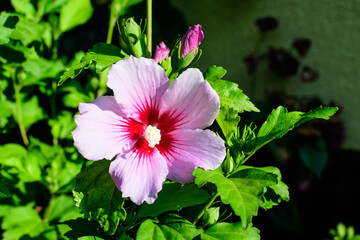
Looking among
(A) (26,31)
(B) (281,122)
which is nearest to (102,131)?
(B) (281,122)

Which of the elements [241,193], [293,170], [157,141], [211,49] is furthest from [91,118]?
[211,49]

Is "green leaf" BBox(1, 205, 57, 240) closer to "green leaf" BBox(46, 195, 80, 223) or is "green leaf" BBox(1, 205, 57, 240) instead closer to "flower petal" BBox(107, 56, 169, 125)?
"green leaf" BBox(46, 195, 80, 223)

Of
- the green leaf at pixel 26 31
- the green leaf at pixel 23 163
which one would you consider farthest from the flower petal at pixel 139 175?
the green leaf at pixel 23 163

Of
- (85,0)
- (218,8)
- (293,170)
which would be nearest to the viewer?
(85,0)

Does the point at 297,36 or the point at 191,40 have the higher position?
the point at 191,40

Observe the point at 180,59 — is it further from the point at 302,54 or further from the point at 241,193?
the point at 302,54

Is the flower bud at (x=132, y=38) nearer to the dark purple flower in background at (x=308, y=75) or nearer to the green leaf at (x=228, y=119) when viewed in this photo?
the green leaf at (x=228, y=119)

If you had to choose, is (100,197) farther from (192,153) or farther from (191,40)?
(191,40)
